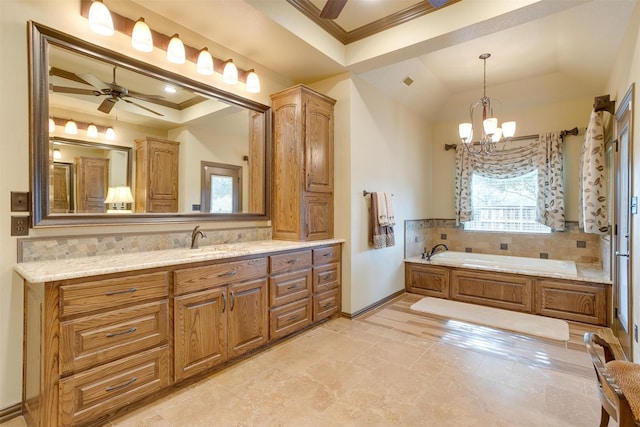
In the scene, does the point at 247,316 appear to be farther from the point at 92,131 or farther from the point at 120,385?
the point at 92,131

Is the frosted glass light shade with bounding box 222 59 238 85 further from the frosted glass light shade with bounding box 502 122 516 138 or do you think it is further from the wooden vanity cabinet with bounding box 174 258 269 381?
the frosted glass light shade with bounding box 502 122 516 138

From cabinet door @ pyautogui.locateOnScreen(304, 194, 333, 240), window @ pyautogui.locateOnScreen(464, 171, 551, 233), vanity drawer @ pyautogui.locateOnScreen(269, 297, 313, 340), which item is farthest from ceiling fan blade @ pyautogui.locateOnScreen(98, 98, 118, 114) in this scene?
window @ pyautogui.locateOnScreen(464, 171, 551, 233)

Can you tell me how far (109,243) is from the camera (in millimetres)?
2301

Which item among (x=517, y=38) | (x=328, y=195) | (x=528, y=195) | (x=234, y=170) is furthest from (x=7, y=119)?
(x=528, y=195)

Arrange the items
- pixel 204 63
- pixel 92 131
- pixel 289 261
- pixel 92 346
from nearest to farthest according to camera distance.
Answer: pixel 92 346, pixel 92 131, pixel 204 63, pixel 289 261

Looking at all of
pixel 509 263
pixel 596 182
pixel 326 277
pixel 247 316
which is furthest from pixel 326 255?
pixel 509 263

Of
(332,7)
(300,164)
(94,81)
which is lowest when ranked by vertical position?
(300,164)

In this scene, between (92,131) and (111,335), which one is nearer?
(111,335)

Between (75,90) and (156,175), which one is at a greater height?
(75,90)

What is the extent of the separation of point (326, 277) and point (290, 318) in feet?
2.03

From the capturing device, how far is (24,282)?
1.92m

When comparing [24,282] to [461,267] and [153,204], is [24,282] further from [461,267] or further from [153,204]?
[461,267]

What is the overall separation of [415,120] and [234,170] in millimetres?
3188

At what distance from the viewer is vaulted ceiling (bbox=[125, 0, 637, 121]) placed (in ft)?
8.20
